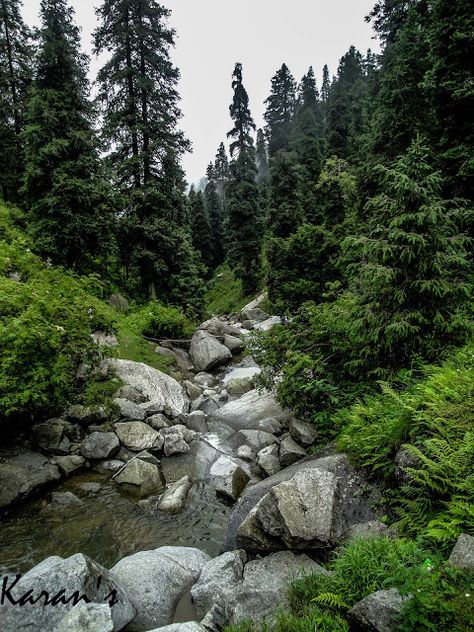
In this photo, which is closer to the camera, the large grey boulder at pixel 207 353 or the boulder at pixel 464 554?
the boulder at pixel 464 554

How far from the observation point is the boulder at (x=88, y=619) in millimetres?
3955

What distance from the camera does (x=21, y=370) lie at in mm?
7863

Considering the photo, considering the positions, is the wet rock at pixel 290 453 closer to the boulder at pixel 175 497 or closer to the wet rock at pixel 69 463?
the boulder at pixel 175 497

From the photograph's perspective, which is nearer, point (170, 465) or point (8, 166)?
point (170, 465)

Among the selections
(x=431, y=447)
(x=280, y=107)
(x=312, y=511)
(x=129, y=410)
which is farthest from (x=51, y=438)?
(x=280, y=107)

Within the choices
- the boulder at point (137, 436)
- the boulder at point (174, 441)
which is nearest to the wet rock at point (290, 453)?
the boulder at point (174, 441)

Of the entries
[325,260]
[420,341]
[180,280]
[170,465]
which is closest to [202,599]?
[170,465]

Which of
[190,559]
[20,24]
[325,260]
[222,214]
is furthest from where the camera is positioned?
[222,214]

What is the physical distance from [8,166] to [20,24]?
11.1 meters

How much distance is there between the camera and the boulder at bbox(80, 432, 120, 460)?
30.0 ft

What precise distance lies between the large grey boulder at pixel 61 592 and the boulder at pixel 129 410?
232 inches

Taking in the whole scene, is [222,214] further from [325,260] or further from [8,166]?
[325,260]

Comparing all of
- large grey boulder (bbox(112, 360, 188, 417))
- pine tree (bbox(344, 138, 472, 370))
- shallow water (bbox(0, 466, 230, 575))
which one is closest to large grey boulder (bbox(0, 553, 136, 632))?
shallow water (bbox(0, 466, 230, 575))

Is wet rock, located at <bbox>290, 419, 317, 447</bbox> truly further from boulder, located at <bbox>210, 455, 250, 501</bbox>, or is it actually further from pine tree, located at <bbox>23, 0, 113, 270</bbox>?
pine tree, located at <bbox>23, 0, 113, 270</bbox>
